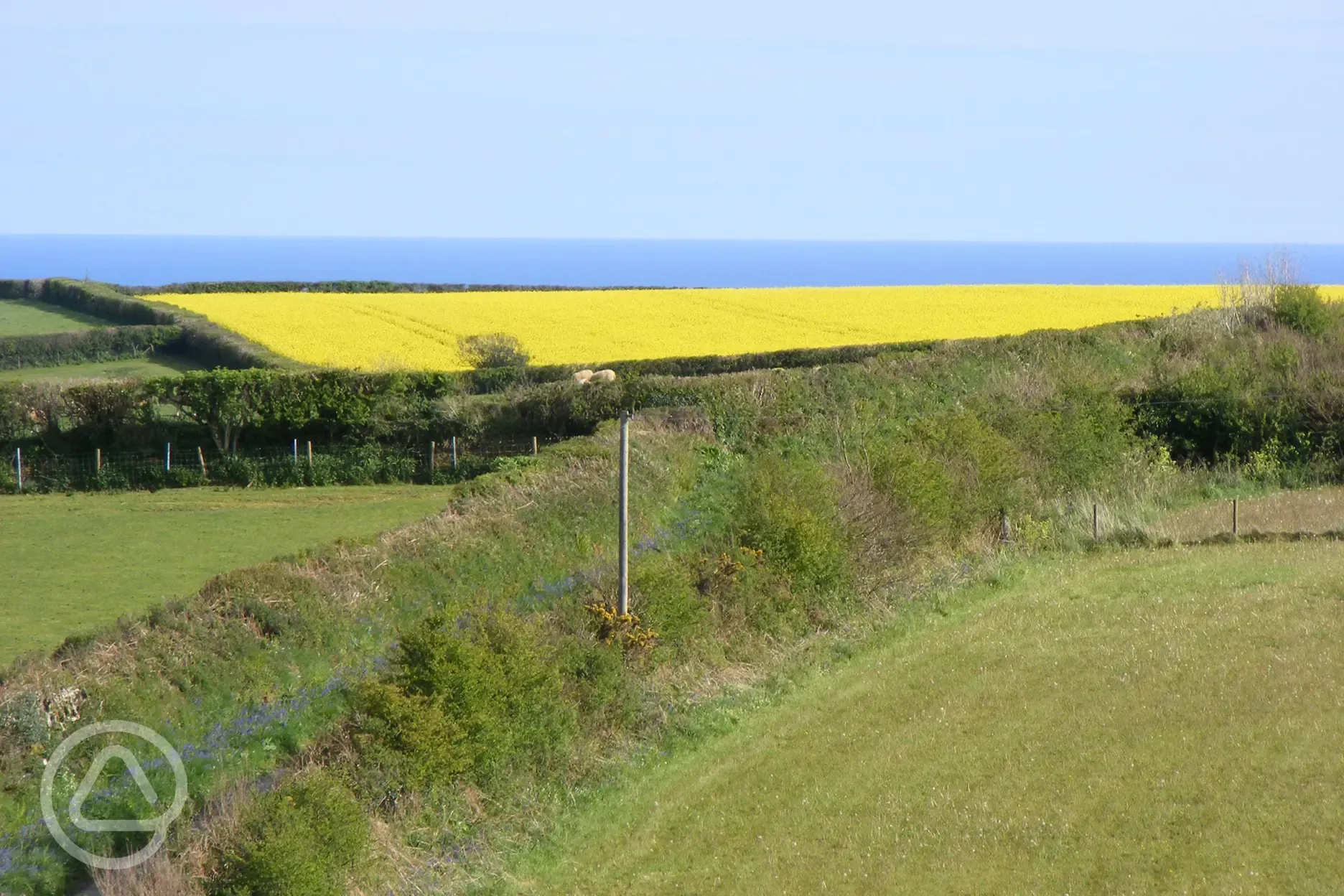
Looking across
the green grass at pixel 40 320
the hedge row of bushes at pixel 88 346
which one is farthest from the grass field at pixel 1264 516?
the green grass at pixel 40 320

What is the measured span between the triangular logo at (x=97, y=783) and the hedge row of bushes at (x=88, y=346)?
1597 inches

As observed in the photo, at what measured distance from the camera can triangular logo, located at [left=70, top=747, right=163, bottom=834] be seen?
506 inches

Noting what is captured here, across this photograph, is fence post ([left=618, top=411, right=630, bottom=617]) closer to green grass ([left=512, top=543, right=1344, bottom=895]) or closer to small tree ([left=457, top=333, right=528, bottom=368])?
green grass ([left=512, top=543, right=1344, bottom=895])

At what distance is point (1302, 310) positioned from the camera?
43.8 meters

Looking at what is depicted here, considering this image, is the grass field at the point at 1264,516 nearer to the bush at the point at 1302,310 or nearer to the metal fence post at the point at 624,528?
the bush at the point at 1302,310

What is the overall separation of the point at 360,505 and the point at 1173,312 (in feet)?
101

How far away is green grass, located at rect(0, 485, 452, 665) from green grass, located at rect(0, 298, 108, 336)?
2548cm

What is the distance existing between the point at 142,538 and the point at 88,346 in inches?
1081

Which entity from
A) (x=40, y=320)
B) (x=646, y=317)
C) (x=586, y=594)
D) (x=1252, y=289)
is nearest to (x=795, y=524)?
(x=586, y=594)

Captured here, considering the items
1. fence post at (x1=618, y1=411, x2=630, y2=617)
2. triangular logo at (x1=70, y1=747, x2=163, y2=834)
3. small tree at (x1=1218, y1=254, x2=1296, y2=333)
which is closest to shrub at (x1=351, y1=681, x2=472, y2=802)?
triangular logo at (x1=70, y1=747, x2=163, y2=834)

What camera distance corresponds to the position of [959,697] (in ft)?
59.1

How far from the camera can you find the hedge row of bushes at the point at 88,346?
51812 mm

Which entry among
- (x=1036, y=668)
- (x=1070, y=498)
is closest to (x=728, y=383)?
(x=1070, y=498)

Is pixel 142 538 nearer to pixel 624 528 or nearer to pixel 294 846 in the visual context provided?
pixel 624 528
